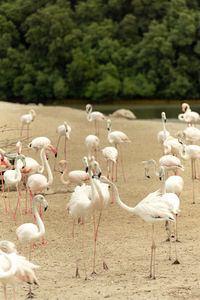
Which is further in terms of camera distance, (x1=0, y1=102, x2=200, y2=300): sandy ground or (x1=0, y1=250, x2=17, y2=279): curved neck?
(x1=0, y1=102, x2=200, y2=300): sandy ground

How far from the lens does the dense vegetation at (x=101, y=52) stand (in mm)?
33594

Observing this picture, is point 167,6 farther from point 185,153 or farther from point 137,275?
point 137,275

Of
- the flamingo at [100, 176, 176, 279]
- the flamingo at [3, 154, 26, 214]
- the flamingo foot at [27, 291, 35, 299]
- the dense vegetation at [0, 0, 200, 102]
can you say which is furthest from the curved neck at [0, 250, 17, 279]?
the dense vegetation at [0, 0, 200, 102]

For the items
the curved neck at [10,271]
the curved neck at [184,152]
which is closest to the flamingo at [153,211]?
the curved neck at [10,271]

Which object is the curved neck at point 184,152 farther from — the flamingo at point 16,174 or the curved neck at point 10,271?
the curved neck at point 10,271

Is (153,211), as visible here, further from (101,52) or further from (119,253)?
(101,52)

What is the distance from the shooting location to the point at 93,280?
16.2 ft

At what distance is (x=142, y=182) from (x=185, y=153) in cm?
123

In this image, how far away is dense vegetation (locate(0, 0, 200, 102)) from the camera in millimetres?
33594

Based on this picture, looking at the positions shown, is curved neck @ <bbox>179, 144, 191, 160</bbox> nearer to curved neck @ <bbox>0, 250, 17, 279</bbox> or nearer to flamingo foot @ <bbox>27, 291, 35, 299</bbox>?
flamingo foot @ <bbox>27, 291, 35, 299</bbox>

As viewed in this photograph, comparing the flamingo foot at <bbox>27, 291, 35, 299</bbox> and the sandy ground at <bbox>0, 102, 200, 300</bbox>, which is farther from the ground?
the sandy ground at <bbox>0, 102, 200, 300</bbox>

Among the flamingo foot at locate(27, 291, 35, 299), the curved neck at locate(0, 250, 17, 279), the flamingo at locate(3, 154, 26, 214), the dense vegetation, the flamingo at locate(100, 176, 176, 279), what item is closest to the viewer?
the curved neck at locate(0, 250, 17, 279)

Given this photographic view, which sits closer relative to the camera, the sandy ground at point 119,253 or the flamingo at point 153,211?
the sandy ground at point 119,253

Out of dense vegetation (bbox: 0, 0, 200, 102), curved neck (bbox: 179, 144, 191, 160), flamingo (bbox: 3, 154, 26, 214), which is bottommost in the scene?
flamingo (bbox: 3, 154, 26, 214)
